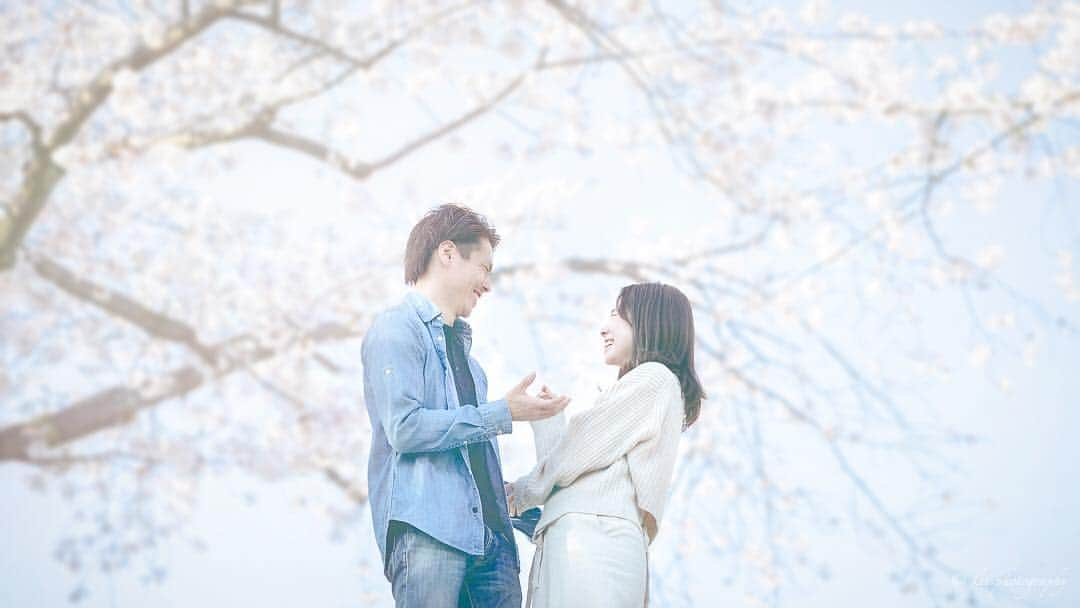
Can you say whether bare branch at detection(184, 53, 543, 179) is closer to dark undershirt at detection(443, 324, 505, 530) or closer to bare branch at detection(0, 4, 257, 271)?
bare branch at detection(0, 4, 257, 271)

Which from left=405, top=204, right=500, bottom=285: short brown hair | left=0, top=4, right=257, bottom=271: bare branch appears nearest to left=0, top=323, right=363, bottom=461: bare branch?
left=0, top=4, right=257, bottom=271: bare branch

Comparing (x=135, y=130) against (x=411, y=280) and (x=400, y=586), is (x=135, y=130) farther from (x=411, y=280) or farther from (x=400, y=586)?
(x=400, y=586)

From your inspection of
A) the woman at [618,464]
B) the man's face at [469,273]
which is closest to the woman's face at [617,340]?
the woman at [618,464]

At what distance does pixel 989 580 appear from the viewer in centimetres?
369

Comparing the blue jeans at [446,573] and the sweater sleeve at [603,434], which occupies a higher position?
the sweater sleeve at [603,434]

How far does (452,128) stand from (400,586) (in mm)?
3466

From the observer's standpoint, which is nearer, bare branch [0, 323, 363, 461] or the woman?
the woman

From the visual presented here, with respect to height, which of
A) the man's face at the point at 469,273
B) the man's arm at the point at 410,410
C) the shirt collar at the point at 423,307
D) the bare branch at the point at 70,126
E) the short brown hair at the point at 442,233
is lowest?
the man's arm at the point at 410,410

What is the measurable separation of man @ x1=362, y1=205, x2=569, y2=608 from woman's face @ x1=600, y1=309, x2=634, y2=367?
0.24 meters

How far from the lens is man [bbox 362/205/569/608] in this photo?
1359 millimetres

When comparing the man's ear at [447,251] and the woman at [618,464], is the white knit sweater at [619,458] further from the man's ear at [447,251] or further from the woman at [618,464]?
the man's ear at [447,251]

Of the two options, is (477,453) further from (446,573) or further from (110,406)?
(110,406)

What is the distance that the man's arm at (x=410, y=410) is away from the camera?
1.36 metres

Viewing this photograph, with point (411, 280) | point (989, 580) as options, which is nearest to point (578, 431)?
point (411, 280)
